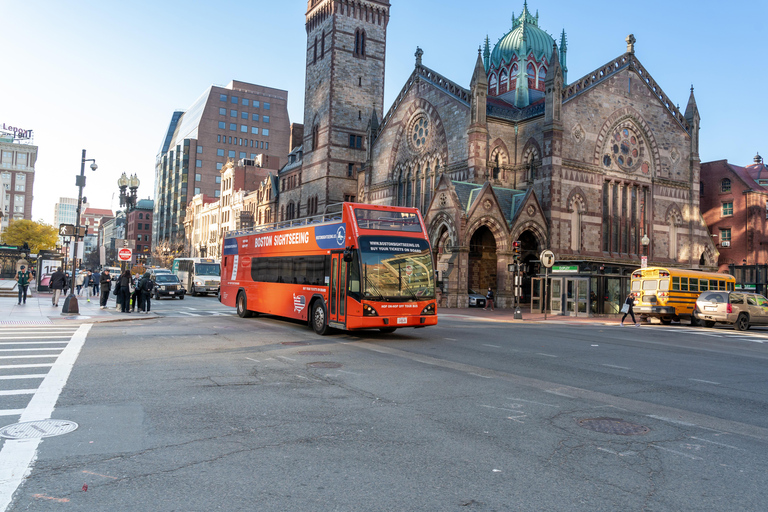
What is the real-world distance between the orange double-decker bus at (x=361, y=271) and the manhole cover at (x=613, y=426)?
882cm

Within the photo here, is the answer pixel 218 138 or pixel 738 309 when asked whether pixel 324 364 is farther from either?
pixel 218 138

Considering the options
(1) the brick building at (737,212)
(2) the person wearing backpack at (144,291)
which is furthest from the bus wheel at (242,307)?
(1) the brick building at (737,212)

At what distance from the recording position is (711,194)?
57344mm

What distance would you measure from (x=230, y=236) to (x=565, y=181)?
966 inches

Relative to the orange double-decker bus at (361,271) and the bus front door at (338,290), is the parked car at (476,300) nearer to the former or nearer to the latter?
the orange double-decker bus at (361,271)

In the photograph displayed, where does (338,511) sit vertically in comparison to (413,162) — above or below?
below

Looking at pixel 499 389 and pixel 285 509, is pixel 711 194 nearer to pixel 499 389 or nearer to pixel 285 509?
pixel 499 389

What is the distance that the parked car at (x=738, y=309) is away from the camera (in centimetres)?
2572

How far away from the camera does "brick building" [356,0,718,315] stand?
37.7 m

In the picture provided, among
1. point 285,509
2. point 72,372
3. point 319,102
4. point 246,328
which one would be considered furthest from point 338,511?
point 319,102

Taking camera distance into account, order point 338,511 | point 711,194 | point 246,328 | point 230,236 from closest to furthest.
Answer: point 338,511
point 246,328
point 230,236
point 711,194

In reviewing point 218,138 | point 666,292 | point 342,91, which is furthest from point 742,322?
point 218,138

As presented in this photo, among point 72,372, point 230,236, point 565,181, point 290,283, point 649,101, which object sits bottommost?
point 72,372

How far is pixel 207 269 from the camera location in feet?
151
